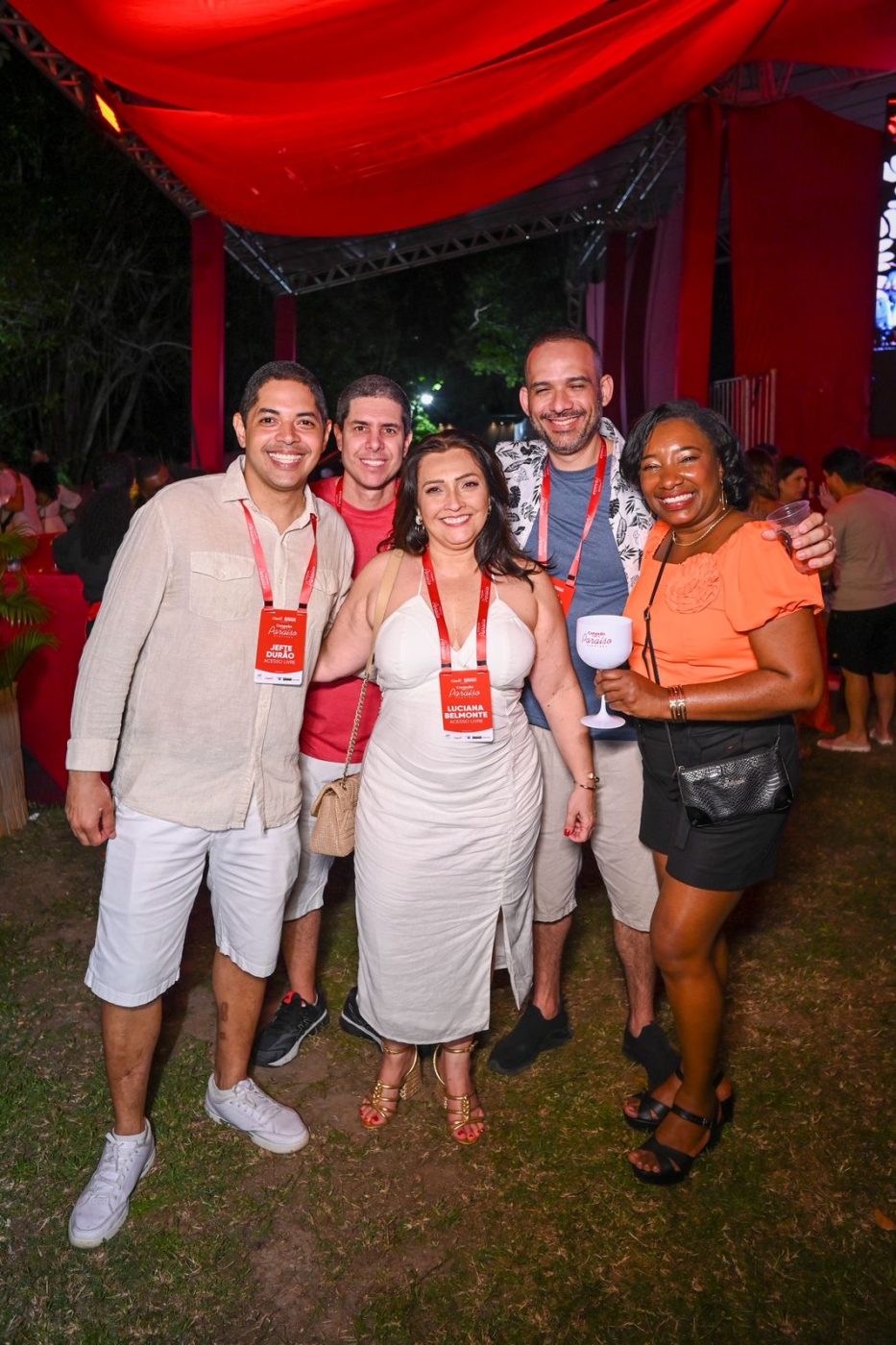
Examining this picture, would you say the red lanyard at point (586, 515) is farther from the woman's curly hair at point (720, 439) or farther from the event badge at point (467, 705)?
the event badge at point (467, 705)

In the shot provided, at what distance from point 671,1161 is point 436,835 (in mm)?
1083

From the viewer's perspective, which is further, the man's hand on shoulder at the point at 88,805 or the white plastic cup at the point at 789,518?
the man's hand on shoulder at the point at 88,805

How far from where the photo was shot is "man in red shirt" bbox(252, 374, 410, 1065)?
3096mm

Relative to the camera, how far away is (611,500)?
9.45ft

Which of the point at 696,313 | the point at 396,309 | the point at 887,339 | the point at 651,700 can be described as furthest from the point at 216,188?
the point at 396,309

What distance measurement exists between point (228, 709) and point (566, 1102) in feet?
5.36

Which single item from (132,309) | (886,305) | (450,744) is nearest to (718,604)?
(450,744)

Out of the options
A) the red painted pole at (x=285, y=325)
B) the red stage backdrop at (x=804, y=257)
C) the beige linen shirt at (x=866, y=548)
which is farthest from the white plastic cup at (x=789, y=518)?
the red painted pole at (x=285, y=325)

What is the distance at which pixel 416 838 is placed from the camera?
2.58m

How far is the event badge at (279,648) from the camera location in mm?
2434

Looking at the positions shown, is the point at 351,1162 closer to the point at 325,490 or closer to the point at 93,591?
the point at 325,490

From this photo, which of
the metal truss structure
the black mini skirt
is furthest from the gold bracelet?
the metal truss structure

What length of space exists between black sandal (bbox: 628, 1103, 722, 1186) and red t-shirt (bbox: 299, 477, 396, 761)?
1.42 meters

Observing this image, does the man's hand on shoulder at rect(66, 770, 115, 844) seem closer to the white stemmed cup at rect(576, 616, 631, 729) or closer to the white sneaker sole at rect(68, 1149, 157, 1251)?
the white sneaker sole at rect(68, 1149, 157, 1251)
